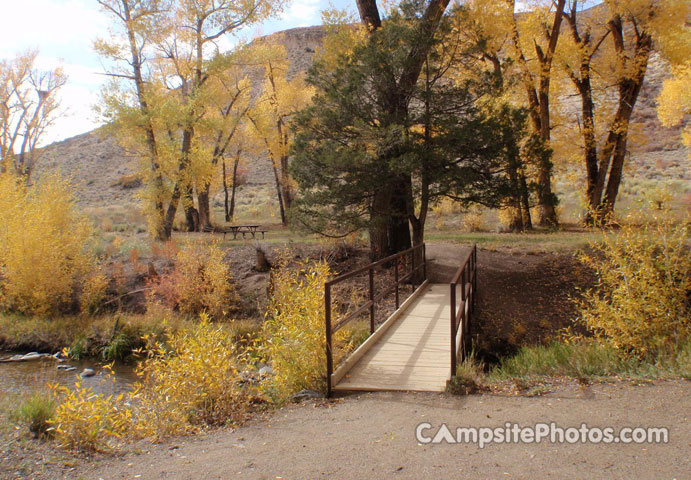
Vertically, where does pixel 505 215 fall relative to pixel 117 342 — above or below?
above

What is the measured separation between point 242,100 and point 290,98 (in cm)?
269

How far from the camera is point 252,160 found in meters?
57.3

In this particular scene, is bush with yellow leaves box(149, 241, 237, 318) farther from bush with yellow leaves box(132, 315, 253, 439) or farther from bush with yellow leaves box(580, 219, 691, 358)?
bush with yellow leaves box(580, 219, 691, 358)

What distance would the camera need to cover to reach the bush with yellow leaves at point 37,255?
12.5 m

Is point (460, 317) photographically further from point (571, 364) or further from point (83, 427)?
point (83, 427)

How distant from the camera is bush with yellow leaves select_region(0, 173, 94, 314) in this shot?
12.5 meters

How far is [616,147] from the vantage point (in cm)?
1825

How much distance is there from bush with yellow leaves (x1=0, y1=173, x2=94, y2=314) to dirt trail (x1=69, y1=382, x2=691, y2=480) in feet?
33.4

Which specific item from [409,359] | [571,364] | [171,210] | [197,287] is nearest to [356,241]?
[197,287]

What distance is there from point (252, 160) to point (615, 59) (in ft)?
146

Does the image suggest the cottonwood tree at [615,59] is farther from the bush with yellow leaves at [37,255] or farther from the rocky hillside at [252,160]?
the bush with yellow leaves at [37,255]

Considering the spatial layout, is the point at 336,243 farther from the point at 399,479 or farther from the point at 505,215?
the point at 399,479

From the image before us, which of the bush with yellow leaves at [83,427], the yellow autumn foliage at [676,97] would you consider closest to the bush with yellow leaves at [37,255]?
the bush with yellow leaves at [83,427]

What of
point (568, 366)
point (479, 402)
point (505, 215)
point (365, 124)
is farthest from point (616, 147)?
point (479, 402)
